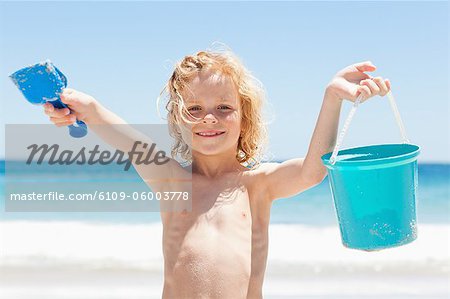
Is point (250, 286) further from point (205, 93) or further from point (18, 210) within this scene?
point (18, 210)

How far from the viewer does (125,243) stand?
7863 mm

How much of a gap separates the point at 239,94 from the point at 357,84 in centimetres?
64

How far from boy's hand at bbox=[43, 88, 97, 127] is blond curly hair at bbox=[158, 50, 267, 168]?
16.1 inches

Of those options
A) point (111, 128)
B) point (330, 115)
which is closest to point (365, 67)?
point (330, 115)

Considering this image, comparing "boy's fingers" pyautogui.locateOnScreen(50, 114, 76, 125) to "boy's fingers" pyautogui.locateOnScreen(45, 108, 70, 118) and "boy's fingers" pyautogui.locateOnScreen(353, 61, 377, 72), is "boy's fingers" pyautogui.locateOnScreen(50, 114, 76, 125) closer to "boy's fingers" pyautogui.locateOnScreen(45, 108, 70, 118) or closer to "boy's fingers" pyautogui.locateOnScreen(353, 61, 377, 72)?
"boy's fingers" pyautogui.locateOnScreen(45, 108, 70, 118)

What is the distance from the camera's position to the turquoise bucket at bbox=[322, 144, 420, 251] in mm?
2139

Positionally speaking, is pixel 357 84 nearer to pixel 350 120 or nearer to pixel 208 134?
pixel 350 120

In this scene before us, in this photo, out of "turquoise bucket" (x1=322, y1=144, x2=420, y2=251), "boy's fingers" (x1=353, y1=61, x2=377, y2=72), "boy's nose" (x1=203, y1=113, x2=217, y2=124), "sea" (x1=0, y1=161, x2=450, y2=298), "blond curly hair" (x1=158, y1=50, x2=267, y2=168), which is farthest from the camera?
"sea" (x1=0, y1=161, x2=450, y2=298)

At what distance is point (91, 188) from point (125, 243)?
5.70 m

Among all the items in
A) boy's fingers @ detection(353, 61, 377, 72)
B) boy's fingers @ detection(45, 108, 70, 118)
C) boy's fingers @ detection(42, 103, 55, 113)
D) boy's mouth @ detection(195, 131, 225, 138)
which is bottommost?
boy's mouth @ detection(195, 131, 225, 138)

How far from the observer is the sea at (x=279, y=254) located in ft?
18.3

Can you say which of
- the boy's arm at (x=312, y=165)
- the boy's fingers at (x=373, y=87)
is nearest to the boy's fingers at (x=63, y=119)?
the boy's arm at (x=312, y=165)

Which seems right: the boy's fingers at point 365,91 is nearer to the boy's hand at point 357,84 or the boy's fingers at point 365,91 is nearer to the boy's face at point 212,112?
the boy's hand at point 357,84

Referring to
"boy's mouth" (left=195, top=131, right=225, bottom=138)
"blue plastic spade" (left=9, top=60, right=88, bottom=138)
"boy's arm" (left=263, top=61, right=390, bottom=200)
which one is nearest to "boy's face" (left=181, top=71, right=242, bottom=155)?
"boy's mouth" (left=195, top=131, right=225, bottom=138)
